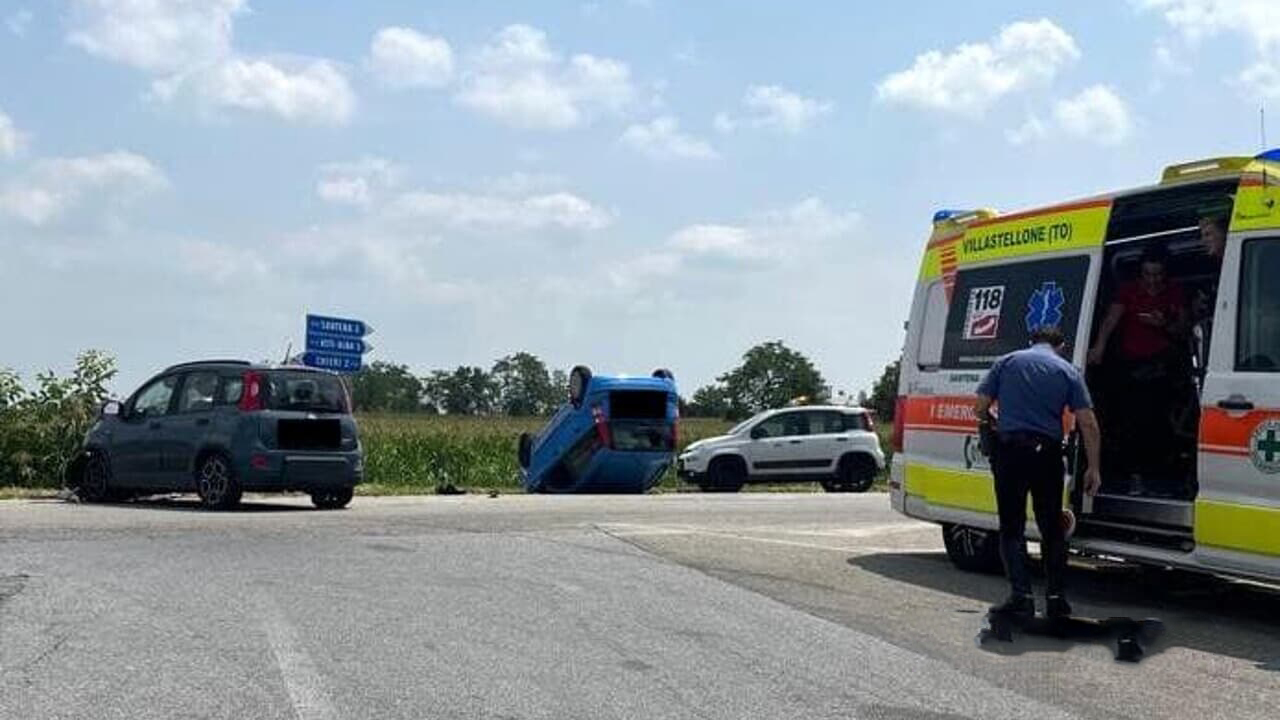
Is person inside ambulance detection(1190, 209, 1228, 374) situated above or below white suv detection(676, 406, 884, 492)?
above

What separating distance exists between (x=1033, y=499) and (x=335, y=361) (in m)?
19.4

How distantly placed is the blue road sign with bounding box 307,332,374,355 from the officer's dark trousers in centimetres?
1931

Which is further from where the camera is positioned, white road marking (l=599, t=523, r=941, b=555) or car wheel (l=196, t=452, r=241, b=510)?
car wheel (l=196, t=452, r=241, b=510)

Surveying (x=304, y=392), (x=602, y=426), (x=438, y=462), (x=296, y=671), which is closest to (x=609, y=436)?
(x=602, y=426)

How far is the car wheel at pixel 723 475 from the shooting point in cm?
2644

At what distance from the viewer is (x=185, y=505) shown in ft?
57.1

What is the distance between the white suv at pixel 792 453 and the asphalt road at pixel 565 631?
44.4ft

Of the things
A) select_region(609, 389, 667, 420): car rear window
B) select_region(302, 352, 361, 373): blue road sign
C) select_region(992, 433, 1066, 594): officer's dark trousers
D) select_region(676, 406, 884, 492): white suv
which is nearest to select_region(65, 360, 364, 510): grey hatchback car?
select_region(609, 389, 667, 420): car rear window

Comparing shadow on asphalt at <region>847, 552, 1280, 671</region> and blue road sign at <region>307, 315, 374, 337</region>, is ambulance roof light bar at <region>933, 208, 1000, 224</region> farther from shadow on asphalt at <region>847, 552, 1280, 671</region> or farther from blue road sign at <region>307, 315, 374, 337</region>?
blue road sign at <region>307, 315, 374, 337</region>

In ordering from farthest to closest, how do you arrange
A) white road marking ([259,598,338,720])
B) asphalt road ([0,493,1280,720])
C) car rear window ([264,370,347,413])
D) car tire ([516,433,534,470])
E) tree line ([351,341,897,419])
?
tree line ([351,341,897,419]), car tire ([516,433,534,470]), car rear window ([264,370,347,413]), asphalt road ([0,493,1280,720]), white road marking ([259,598,338,720])

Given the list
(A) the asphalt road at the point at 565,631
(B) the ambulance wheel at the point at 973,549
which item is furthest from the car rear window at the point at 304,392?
(B) the ambulance wheel at the point at 973,549

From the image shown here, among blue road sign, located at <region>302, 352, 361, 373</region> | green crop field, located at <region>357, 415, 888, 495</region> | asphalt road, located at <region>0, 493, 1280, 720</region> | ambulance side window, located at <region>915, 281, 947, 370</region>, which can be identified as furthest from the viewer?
blue road sign, located at <region>302, 352, 361, 373</region>

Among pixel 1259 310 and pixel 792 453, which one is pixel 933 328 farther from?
pixel 792 453

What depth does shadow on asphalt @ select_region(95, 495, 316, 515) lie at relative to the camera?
53.8 feet
